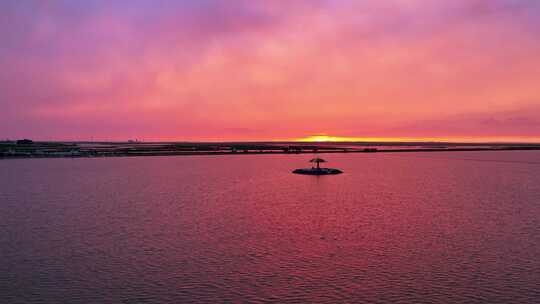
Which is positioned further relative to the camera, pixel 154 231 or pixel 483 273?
pixel 154 231

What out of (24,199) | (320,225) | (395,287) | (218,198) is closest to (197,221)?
(320,225)

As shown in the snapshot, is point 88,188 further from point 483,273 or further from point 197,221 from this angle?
point 483,273

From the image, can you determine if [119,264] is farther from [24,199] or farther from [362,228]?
[24,199]

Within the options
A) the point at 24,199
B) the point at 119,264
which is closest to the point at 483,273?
the point at 119,264

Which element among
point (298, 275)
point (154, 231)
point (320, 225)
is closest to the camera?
point (298, 275)

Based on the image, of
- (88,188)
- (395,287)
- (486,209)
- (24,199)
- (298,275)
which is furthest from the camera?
(88,188)

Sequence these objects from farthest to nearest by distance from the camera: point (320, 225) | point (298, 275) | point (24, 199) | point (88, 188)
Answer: point (88, 188)
point (24, 199)
point (320, 225)
point (298, 275)
